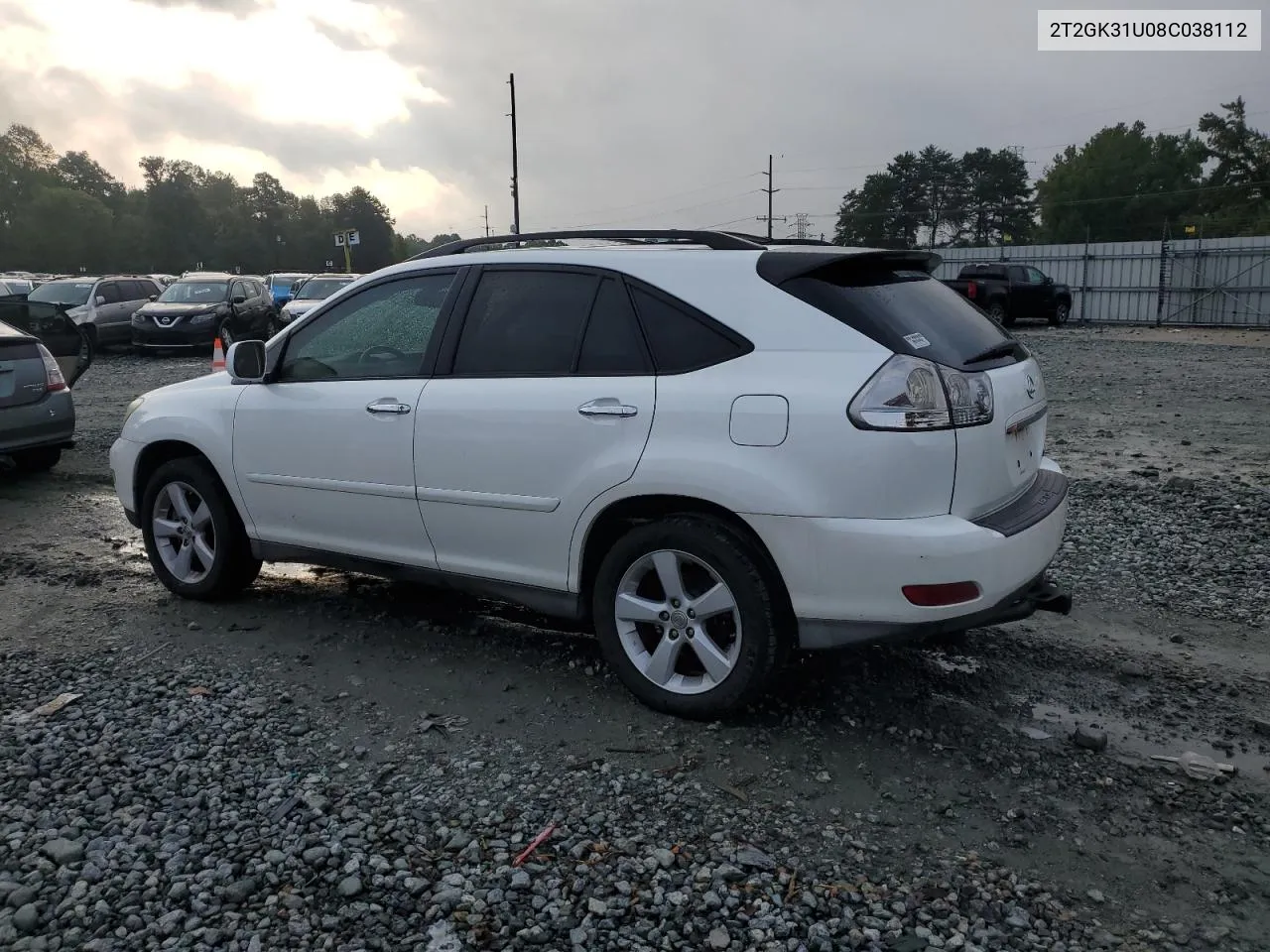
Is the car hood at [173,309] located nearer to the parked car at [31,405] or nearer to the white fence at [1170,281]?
the parked car at [31,405]

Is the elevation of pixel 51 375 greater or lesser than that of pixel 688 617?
greater

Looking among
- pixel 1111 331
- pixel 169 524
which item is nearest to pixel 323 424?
pixel 169 524

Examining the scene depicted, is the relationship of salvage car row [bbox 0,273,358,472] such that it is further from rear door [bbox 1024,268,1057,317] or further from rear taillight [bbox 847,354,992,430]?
rear door [bbox 1024,268,1057,317]

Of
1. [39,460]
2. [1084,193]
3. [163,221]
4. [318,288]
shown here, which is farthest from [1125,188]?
[163,221]

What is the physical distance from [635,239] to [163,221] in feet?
402

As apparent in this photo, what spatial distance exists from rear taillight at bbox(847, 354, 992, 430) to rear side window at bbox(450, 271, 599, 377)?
124 centimetres

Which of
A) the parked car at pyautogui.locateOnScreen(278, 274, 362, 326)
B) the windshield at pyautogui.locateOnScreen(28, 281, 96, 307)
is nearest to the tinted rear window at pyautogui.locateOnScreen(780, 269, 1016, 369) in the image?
the parked car at pyautogui.locateOnScreen(278, 274, 362, 326)

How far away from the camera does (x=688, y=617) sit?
3.76 meters

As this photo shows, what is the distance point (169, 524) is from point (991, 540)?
13.6 ft

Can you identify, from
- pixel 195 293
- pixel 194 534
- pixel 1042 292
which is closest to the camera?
pixel 194 534

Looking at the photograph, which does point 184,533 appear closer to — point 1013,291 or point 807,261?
point 807,261

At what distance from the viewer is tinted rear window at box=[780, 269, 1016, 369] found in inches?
137

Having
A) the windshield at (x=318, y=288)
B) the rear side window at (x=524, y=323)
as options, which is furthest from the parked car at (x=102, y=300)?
the rear side window at (x=524, y=323)

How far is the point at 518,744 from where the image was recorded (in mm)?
3691
